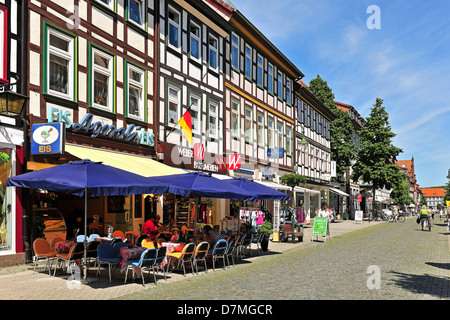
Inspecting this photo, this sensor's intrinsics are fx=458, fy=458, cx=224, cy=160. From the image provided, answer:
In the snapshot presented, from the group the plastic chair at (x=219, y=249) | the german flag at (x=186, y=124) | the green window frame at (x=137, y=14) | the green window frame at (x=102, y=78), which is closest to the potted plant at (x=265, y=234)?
the plastic chair at (x=219, y=249)

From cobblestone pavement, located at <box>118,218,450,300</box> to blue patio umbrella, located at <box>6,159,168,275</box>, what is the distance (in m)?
2.10

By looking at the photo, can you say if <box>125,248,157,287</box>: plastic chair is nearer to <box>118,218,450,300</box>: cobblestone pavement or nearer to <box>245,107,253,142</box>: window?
<box>118,218,450,300</box>: cobblestone pavement

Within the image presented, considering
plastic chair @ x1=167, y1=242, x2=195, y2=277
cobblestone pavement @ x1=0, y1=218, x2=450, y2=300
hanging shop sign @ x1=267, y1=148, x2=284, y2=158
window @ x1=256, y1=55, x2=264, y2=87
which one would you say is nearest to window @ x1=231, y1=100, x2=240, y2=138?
hanging shop sign @ x1=267, y1=148, x2=284, y2=158

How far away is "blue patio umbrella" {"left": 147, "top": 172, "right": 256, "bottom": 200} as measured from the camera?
1146 centimetres

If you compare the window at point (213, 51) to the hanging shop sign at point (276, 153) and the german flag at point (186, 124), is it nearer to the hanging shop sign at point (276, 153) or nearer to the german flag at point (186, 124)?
the german flag at point (186, 124)

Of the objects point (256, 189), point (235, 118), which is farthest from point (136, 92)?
point (235, 118)

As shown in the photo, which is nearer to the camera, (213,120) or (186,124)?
(186,124)

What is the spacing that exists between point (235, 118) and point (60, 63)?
13.2 metres

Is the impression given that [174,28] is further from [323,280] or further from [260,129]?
[323,280]

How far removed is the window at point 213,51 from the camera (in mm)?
22875

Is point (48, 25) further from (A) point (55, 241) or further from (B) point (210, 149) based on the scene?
(B) point (210, 149)

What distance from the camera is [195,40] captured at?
21406mm

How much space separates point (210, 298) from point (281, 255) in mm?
7845

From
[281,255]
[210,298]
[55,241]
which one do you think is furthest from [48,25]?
[281,255]
